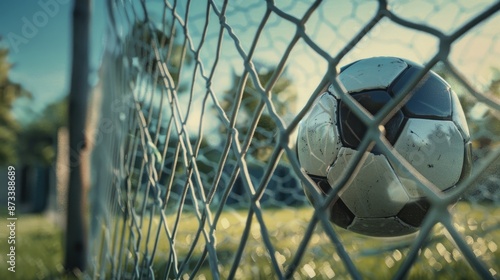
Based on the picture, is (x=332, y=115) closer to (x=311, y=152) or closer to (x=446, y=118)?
(x=311, y=152)

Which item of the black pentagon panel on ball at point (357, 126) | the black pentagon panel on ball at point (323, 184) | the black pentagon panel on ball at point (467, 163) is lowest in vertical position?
the black pentagon panel on ball at point (323, 184)

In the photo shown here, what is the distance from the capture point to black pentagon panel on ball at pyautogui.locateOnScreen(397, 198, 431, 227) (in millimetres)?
1078

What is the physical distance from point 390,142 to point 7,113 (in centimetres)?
1729

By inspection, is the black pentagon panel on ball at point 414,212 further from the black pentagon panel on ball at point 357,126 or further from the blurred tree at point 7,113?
the blurred tree at point 7,113

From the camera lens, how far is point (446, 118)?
1117 millimetres

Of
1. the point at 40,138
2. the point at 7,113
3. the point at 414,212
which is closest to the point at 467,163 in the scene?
the point at 414,212

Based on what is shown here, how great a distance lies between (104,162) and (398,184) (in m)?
2.03

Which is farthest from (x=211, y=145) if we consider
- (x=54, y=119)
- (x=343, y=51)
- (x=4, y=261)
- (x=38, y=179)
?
(x=54, y=119)

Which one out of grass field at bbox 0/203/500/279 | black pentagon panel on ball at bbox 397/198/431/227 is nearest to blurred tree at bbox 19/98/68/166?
grass field at bbox 0/203/500/279

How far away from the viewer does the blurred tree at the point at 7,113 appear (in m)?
14.2

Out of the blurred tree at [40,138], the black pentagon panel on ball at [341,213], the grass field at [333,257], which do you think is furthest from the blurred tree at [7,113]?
the black pentagon panel on ball at [341,213]

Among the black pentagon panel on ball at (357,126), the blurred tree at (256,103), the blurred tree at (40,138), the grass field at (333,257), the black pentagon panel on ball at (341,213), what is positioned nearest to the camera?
the black pentagon panel on ball at (357,126)

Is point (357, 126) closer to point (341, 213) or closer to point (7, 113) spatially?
point (341, 213)

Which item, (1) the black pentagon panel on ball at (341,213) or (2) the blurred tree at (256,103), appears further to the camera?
(2) the blurred tree at (256,103)
